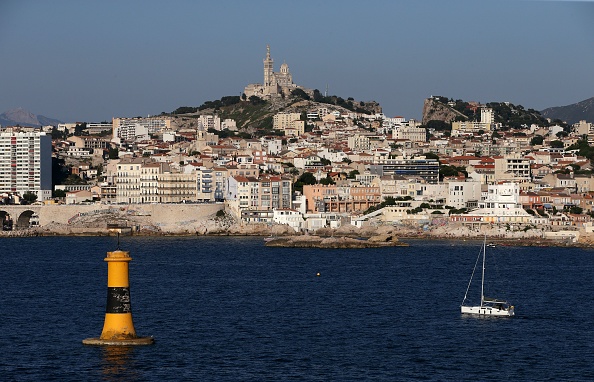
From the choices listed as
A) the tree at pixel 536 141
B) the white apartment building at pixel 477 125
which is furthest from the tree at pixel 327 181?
the white apartment building at pixel 477 125

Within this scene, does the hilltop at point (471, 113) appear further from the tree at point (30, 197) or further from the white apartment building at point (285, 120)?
the tree at point (30, 197)

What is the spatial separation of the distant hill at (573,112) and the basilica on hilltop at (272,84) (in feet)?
198

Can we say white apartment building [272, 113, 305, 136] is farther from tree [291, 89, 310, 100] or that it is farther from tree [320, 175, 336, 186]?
tree [320, 175, 336, 186]

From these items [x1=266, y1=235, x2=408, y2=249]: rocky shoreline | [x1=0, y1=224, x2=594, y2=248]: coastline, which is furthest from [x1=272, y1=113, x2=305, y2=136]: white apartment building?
[x1=266, y1=235, x2=408, y2=249]: rocky shoreline

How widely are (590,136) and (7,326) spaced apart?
66241mm

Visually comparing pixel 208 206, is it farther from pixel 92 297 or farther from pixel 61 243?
pixel 92 297

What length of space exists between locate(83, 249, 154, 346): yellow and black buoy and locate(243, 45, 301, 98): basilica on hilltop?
3418 inches

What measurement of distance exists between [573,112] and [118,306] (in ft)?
514

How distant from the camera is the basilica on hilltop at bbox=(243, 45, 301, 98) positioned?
103688mm

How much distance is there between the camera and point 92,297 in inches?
917

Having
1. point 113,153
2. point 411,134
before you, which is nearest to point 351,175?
point 113,153

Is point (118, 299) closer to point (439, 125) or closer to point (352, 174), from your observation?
point (352, 174)

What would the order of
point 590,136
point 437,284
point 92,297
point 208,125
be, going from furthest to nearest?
point 208,125 → point 590,136 → point 437,284 → point 92,297

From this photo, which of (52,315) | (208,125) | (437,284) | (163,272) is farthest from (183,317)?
(208,125)
